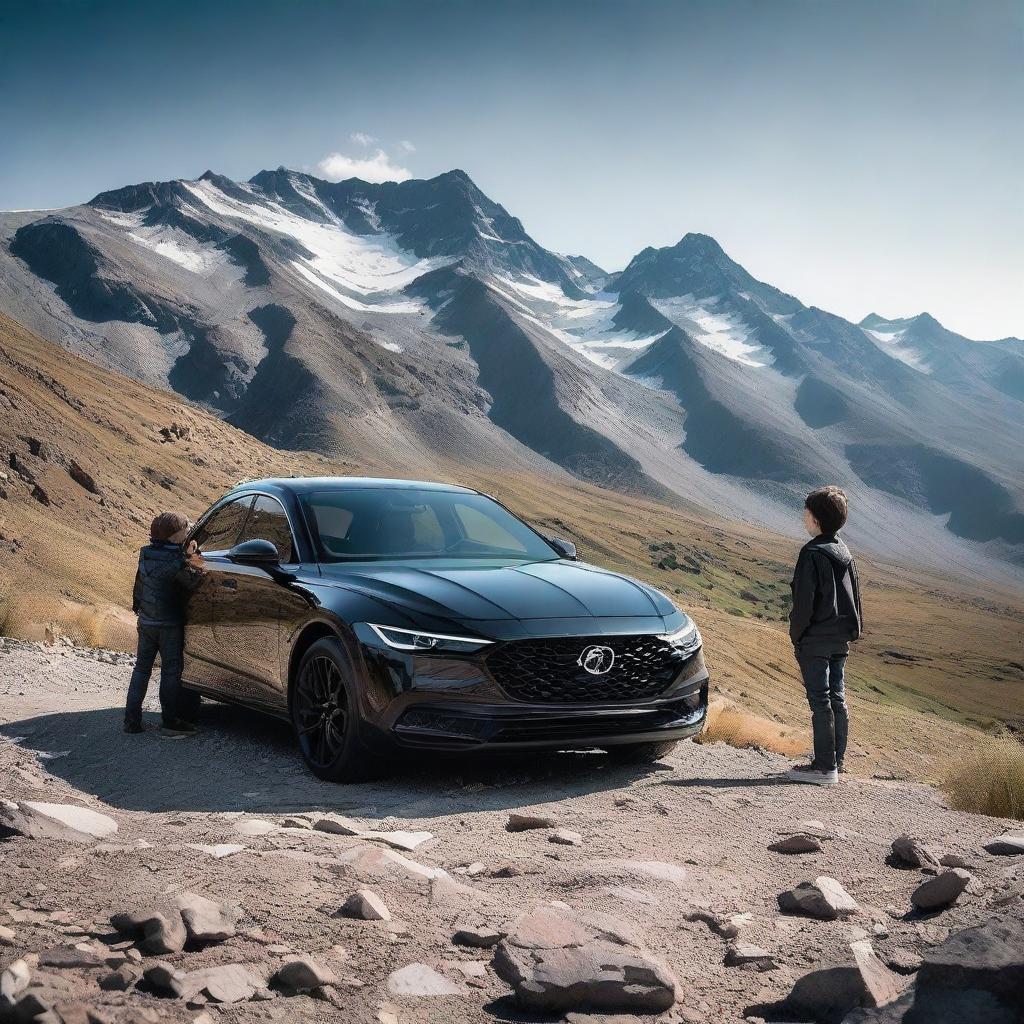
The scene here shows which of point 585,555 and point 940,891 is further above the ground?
point 940,891

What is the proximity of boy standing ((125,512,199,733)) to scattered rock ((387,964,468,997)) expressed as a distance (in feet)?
16.6

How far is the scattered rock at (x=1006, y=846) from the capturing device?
4.85m

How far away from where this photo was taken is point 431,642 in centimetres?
562

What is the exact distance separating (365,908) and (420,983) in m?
0.51

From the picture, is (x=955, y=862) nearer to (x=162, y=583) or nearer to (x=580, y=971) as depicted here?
(x=580, y=971)

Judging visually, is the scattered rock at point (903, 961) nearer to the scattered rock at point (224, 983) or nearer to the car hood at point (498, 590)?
the scattered rock at point (224, 983)

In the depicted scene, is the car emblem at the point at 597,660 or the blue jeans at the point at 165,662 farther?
the blue jeans at the point at 165,662

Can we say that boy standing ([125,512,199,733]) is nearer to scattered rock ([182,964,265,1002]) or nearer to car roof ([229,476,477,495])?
car roof ([229,476,477,495])

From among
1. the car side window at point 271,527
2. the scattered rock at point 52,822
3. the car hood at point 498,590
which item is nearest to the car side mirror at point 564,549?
the car hood at point 498,590

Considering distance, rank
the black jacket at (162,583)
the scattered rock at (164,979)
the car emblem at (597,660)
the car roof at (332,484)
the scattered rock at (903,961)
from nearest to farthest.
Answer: the scattered rock at (164,979) → the scattered rock at (903,961) → the car emblem at (597,660) → the car roof at (332,484) → the black jacket at (162,583)

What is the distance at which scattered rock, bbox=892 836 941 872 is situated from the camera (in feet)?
15.0

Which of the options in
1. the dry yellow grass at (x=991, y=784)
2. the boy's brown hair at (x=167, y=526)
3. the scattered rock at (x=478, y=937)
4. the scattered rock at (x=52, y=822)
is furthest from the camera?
A: the boy's brown hair at (x=167, y=526)

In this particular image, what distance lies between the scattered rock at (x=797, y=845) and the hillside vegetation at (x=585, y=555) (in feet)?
8.93

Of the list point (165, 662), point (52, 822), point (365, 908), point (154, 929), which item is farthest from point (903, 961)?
point (165, 662)
